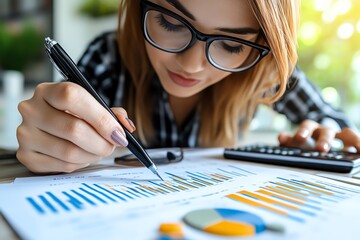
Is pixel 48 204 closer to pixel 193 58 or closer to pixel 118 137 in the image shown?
pixel 118 137

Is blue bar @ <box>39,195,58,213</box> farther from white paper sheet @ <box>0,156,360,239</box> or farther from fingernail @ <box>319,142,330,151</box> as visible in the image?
fingernail @ <box>319,142,330,151</box>

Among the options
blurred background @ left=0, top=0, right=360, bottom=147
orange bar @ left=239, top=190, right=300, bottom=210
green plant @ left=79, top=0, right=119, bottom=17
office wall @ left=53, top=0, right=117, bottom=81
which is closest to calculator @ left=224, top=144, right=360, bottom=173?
orange bar @ left=239, top=190, right=300, bottom=210

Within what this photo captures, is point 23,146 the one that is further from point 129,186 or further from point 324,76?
point 324,76

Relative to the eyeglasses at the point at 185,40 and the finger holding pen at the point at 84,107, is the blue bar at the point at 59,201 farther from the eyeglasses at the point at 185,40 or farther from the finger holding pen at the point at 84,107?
the eyeglasses at the point at 185,40

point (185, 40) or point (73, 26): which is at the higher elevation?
point (73, 26)

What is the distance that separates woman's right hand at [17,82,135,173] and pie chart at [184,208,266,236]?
145 millimetres

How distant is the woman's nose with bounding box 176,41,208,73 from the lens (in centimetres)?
52

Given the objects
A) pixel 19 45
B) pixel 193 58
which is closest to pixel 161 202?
pixel 193 58

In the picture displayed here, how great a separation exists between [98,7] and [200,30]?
1364 mm

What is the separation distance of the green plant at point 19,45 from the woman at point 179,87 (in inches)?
34.3

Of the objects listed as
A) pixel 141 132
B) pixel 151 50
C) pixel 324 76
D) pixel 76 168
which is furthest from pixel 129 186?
pixel 324 76

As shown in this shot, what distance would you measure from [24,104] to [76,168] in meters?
0.09

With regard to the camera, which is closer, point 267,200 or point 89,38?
point 267,200

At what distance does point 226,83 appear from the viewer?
762 millimetres
